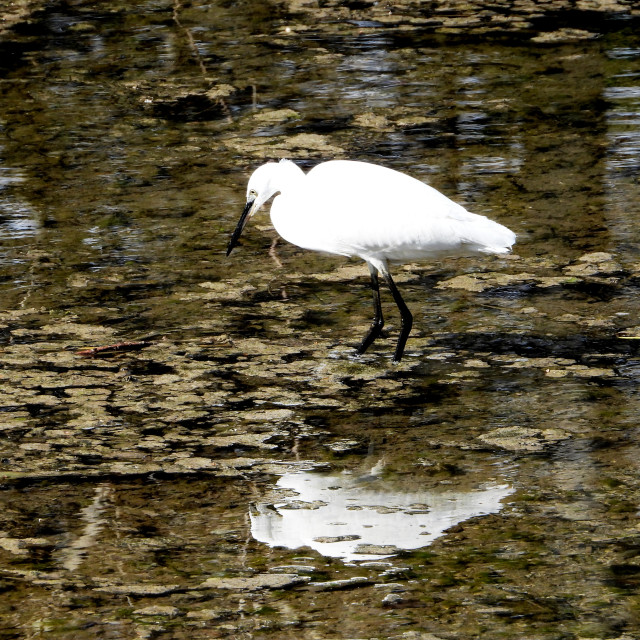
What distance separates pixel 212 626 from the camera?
3162mm

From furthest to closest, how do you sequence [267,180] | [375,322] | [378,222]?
[267,180], [375,322], [378,222]

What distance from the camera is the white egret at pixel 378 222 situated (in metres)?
5.03

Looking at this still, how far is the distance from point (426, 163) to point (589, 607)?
4.30 metres

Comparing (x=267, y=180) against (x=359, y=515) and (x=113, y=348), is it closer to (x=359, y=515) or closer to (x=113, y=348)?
(x=113, y=348)

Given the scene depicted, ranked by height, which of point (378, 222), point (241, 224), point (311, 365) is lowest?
point (311, 365)

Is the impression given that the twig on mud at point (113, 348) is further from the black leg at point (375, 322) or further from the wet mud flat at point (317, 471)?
the black leg at point (375, 322)

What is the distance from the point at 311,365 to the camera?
4930 mm

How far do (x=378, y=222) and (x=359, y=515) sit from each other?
161 centimetres

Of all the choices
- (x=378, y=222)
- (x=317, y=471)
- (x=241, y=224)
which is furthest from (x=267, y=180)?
(x=317, y=471)

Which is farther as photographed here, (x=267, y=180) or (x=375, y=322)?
(x=267, y=180)

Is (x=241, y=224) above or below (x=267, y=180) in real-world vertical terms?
below

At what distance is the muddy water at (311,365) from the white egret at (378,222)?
36 centimetres

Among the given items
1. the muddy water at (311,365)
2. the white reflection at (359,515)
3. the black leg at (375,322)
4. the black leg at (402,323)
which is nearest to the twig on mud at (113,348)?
the muddy water at (311,365)

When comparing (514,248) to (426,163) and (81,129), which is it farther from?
(81,129)
